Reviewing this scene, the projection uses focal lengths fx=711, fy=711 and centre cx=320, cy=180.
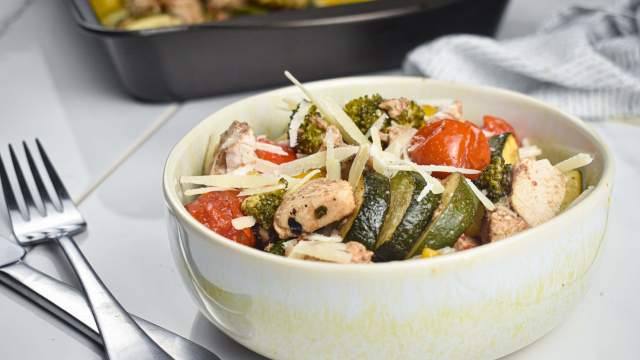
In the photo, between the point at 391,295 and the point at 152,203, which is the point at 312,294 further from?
the point at 152,203

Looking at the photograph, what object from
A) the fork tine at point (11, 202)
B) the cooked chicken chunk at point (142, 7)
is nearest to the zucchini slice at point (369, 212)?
the fork tine at point (11, 202)

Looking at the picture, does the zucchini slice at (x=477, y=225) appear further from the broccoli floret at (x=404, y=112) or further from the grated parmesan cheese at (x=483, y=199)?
the broccoli floret at (x=404, y=112)

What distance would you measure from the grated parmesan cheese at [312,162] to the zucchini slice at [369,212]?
62 mm

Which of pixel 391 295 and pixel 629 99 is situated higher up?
pixel 391 295

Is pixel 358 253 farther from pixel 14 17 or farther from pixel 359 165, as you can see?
pixel 14 17

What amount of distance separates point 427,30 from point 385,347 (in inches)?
55.6

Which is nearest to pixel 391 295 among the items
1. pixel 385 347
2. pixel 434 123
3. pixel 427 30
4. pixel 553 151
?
pixel 385 347

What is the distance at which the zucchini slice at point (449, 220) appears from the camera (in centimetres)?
103

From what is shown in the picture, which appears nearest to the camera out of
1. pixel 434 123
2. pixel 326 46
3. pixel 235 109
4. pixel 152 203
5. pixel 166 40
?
pixel 434 123

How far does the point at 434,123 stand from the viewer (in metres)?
1.25

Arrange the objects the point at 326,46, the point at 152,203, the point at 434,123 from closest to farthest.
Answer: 1. the point at 434,123
2. the point at 152,203
3. the point at 326,46

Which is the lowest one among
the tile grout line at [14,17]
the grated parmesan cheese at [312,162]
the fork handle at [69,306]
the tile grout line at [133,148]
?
the tile grout line at [133,148]

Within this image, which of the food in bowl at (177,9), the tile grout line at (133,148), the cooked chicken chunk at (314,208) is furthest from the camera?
the food in bowl at (177,9)

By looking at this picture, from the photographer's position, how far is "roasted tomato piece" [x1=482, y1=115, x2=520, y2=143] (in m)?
1.33
